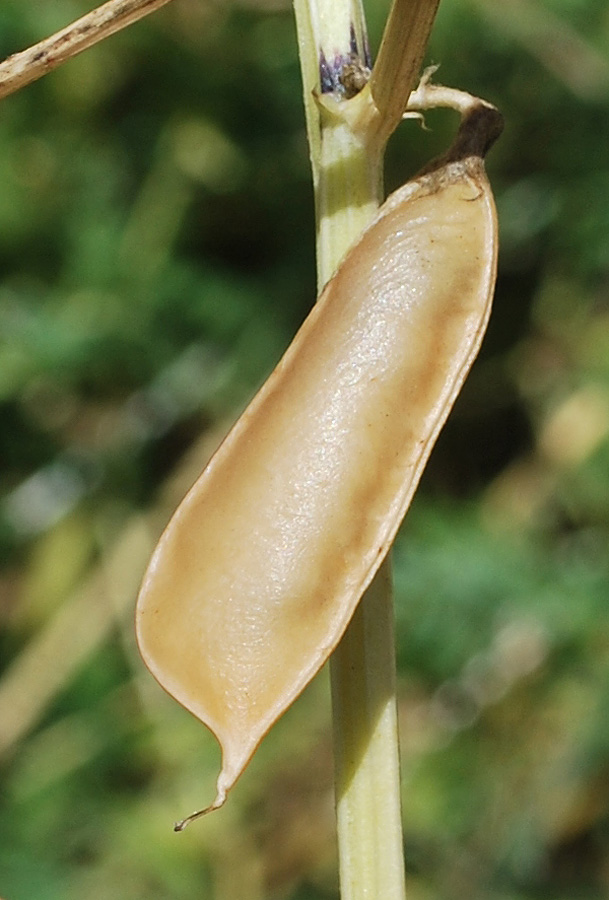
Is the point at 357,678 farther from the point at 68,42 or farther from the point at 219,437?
the point at 219,437

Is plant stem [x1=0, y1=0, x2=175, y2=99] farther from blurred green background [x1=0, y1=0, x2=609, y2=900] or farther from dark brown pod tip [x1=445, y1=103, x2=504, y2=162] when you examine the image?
blurred green background [x1=0, y1=0, x2=609, y2=900]

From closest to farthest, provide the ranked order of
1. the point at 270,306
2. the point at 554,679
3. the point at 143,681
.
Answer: the point at 554,679 < the point at 143,681 < the point at 270,306

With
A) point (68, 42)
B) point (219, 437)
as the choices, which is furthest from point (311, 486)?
point (219, 437)

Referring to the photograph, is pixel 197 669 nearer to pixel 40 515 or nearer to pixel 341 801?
pixel 341 801

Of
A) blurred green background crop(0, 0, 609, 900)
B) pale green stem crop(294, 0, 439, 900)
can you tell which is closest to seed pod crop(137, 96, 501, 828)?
pale green stem crop(294, 0, 439, 900)

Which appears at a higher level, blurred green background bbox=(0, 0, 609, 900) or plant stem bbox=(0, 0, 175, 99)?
plant stem bbox=(0, 0, 175, 99)

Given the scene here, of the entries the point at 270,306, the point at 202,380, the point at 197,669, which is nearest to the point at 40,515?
the point at 202,380
